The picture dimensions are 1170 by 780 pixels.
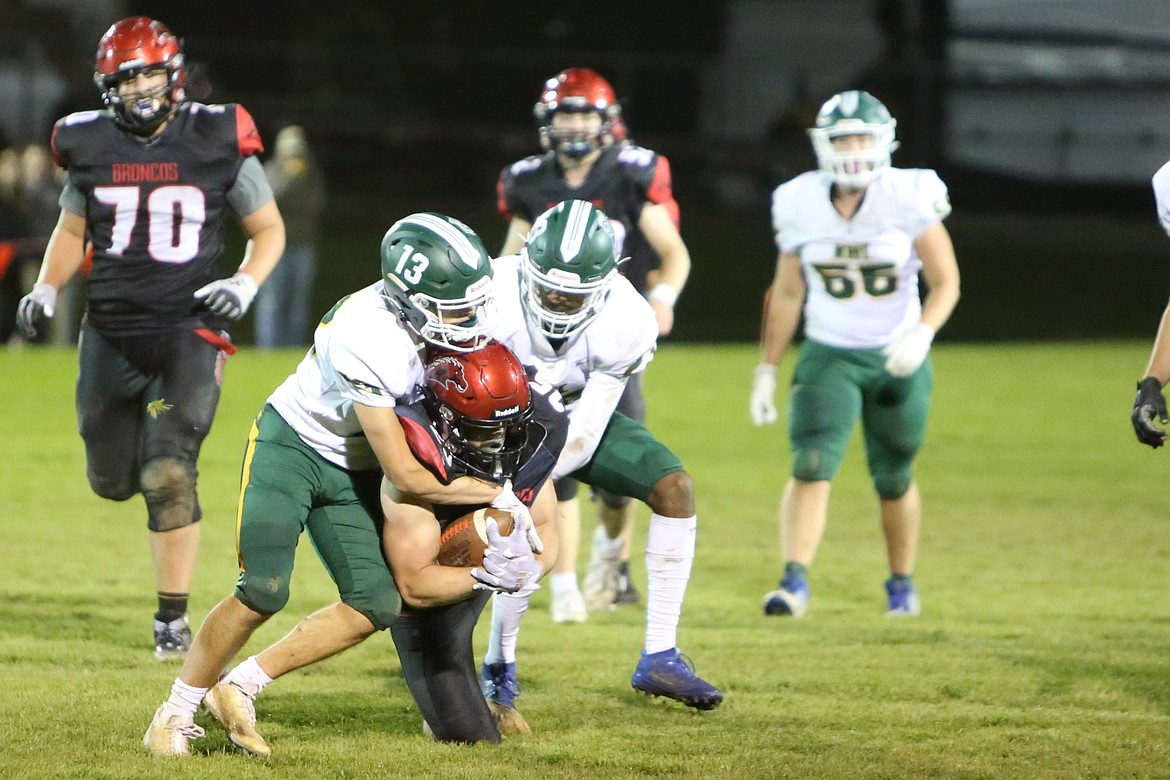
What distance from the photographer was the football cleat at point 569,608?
5.74 meters

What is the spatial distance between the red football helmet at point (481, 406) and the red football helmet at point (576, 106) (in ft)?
7.18

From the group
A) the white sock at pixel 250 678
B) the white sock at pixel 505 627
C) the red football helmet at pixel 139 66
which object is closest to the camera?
the white sock at pixel 250 678

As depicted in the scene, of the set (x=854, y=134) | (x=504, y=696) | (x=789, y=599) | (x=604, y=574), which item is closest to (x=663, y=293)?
(x=854, y=134)

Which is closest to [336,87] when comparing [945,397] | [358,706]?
[945,397]

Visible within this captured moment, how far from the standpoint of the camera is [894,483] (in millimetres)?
5938

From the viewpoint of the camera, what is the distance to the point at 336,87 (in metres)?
21.7

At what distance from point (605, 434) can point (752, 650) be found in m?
1.17

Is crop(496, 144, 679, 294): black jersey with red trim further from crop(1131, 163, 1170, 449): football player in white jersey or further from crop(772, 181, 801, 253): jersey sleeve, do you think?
crop(1131, 163, 1170, 449): football player in white jersey

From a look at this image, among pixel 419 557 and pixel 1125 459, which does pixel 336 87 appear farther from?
pixel 419 557

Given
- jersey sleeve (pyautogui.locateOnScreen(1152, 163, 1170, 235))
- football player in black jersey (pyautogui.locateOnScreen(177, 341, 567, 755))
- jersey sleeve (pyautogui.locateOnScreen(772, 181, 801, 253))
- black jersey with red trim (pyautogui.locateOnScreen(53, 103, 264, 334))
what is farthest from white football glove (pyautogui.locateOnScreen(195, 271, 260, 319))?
jersey sleeve (pyautogui.locateOnScreen(1152, 163, 1170, 235))

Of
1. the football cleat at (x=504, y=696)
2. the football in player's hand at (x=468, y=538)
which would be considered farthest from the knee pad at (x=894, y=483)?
the football in player's hand at (x=468, y=538)

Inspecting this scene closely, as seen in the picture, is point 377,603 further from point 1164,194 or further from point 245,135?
point 1164,194

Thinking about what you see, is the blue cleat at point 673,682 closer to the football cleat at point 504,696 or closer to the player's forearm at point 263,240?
the football cleat at point 504,696

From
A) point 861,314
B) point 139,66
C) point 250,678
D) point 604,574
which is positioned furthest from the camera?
point 604,574
